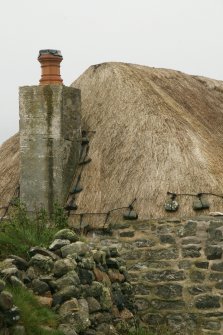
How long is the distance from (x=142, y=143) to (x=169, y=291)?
2355mm

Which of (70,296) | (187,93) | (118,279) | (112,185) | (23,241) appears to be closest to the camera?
(70,296)

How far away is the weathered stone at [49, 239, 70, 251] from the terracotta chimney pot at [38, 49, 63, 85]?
4670mm

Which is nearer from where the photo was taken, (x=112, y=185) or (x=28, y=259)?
(x=28, y=259)

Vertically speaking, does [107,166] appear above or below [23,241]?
above

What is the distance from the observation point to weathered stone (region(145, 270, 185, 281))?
10344 millimetres

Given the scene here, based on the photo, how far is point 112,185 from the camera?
1115cm

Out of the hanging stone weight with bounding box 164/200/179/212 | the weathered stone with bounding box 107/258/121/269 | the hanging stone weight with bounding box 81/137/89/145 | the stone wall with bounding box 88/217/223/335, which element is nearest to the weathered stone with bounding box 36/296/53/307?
the weathered stone with bounding box 107/258/121/269

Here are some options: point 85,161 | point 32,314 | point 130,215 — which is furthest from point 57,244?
point 85,161

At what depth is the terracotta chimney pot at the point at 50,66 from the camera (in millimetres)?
12273

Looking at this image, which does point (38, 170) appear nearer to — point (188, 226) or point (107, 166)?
point (107, 166)

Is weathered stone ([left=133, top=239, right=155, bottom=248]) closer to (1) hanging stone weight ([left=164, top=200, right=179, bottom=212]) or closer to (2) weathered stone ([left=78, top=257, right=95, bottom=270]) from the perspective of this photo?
(1) hanging stone weight ([left=164, top=200, right=179, bottom=212])

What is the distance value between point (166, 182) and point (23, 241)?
3170 millimetres

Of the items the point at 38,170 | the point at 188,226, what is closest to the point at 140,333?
the point at 188,226

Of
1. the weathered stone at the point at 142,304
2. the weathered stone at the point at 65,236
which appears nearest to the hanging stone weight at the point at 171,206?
the weathered stone at the point at 142,304
